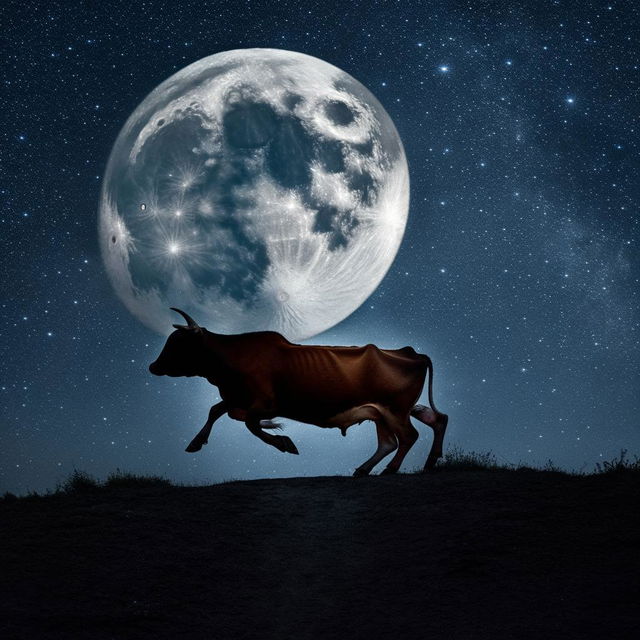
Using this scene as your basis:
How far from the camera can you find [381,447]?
988 cm

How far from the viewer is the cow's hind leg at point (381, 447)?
970 centimetres

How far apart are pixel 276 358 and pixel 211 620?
14.9 ft

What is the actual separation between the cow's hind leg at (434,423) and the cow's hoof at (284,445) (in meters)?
1.75

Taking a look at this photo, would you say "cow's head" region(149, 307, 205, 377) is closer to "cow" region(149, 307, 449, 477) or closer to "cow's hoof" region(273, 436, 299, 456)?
"cow" region(149, 307, 449, 477)

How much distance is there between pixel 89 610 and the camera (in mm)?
5562

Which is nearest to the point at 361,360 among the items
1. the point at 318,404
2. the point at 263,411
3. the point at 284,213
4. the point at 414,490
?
the point at 318,404

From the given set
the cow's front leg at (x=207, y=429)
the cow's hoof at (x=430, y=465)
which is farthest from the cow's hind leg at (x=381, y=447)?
the cow's front leg at (x=207, y=429)

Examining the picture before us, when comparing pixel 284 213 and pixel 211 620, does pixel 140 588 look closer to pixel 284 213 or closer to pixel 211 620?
pixel 211 620

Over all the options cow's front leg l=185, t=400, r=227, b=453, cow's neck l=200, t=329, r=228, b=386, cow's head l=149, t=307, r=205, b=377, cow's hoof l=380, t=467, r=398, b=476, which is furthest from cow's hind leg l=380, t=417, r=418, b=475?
cow's head l=149, t=307, r=205, b=377

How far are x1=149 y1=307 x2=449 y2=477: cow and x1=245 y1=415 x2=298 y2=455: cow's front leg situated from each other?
0.04 ft

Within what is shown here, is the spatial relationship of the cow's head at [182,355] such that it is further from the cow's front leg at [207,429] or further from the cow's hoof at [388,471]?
the cow's hoof at [388,471]

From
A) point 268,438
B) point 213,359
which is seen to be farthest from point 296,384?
point 213,359

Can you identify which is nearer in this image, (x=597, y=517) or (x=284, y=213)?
(x=597, y=517)

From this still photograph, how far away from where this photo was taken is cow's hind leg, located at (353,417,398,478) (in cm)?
970
